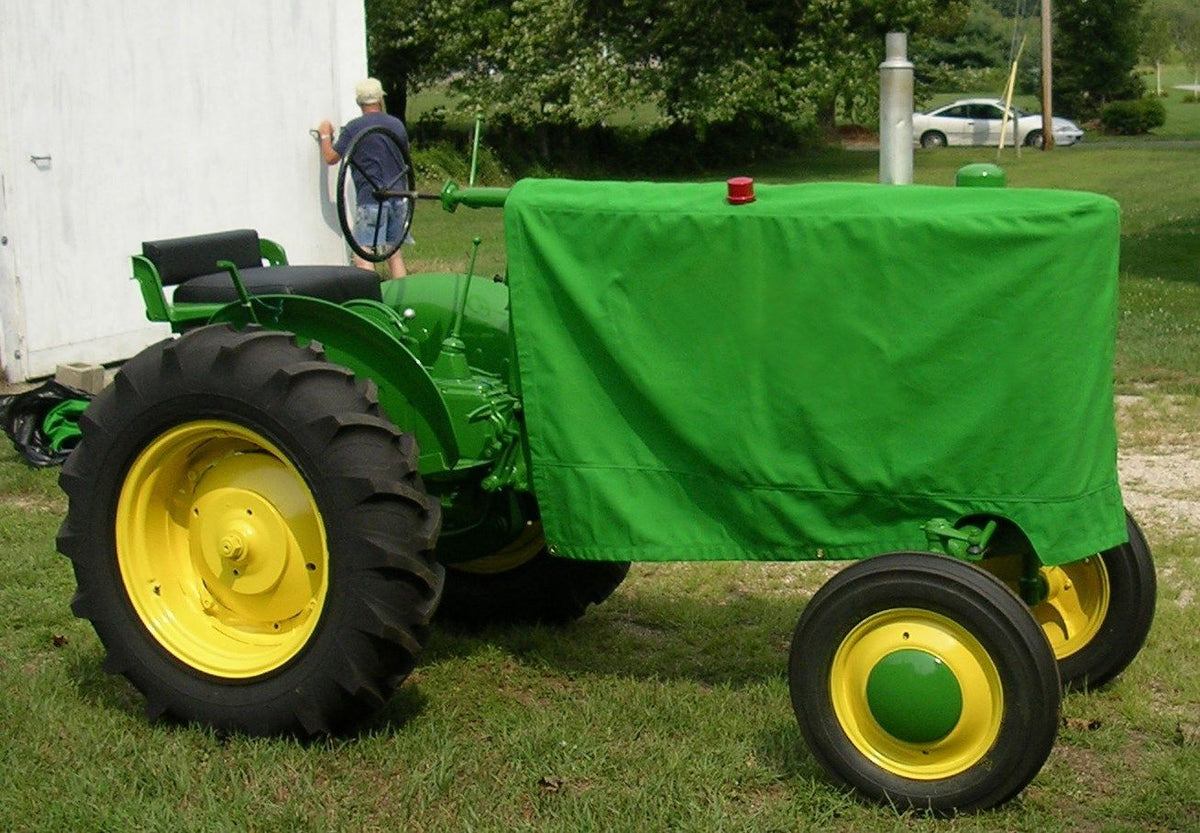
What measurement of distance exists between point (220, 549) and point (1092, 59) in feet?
170

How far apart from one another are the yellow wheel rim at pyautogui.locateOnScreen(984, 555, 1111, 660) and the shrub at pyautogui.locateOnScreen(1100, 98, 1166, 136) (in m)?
46.6

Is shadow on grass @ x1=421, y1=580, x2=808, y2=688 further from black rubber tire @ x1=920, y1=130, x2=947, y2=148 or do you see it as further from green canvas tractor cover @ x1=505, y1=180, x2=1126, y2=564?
black rubber tire @ x1=920, y1=130, x2=947, y2=148

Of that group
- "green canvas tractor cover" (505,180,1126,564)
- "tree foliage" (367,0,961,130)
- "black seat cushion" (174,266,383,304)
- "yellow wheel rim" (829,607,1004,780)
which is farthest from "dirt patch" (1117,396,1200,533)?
"tree foliage" (367,0,961,130)

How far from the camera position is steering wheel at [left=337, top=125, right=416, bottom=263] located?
458 centimetres

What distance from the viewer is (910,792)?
3791 millimetres

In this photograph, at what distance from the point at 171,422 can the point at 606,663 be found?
155 centimetres

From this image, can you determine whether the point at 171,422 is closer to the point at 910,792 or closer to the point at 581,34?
the point at 910,792

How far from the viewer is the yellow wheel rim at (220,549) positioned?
170 inches

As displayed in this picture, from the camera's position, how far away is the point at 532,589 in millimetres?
5191

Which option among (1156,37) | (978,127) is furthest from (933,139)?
(1156,37)

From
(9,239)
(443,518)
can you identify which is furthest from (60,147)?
(443,518)

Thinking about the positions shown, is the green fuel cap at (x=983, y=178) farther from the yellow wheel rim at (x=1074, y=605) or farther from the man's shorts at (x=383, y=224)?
the man's shorts at (x=383, y=224)

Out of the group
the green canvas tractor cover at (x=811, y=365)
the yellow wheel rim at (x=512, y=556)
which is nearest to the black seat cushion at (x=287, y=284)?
the green canvas tractor cover at (x=811, y=365)

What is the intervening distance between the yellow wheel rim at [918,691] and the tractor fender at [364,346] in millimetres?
1224
